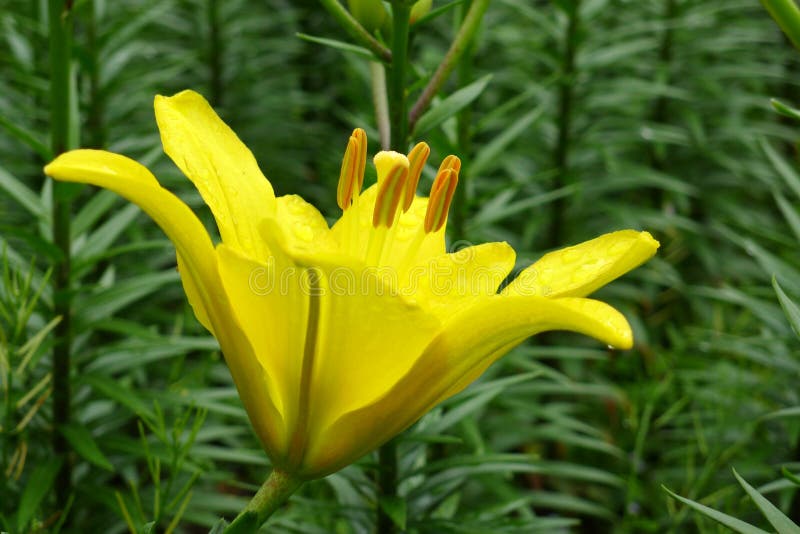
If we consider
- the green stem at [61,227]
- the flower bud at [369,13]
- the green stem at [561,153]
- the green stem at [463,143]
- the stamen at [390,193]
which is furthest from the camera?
the green stem at [561,153]

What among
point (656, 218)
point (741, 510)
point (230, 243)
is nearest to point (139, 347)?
point (230, 243)

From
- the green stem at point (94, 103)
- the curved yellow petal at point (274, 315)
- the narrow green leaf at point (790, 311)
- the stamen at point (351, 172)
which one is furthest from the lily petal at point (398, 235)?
the green stem at point (94, 103)

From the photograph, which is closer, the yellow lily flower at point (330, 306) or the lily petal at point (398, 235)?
the yellow lily flower at point (330, 306)

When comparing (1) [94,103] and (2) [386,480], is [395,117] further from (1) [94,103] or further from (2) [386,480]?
(1) [94,103]

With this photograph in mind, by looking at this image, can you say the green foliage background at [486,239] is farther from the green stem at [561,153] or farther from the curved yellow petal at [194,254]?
the curved yellow petal at [194,254]

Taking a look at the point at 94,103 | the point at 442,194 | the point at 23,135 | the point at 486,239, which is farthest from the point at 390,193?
the point at 94,103
